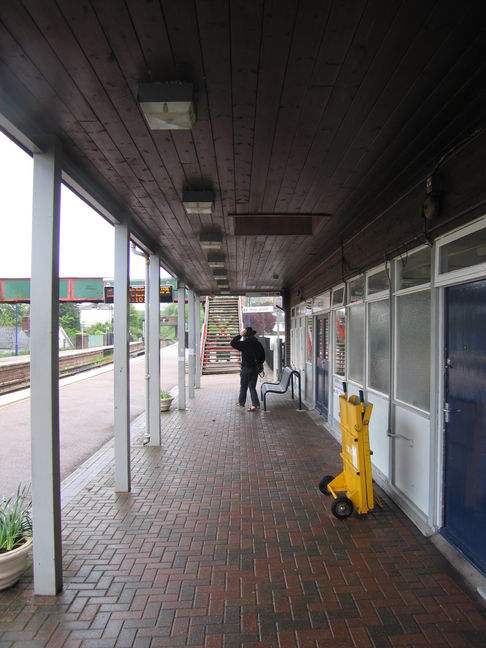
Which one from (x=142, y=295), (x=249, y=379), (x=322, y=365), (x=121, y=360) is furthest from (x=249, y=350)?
(x=121, y=360)

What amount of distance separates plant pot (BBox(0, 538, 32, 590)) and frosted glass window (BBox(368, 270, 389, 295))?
3.97 m

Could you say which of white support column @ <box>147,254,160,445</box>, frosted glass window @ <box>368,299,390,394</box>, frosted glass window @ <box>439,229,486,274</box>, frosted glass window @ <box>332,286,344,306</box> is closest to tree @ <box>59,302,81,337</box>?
white support column @ <box>147,254,160,445</box>

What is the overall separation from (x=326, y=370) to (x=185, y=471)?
3553mm

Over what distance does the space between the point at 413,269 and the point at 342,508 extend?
2238 mm

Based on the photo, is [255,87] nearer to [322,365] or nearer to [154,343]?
[154,343]

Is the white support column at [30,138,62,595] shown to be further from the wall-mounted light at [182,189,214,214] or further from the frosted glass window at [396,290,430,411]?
the frosted glass window at [396,290,430,411]

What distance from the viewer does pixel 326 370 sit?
25.1 feet

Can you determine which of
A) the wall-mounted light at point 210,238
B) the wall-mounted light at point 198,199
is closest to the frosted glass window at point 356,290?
the wall-mounted light at point 210,238

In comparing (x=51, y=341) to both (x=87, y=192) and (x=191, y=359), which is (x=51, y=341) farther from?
(x=191, y=359)

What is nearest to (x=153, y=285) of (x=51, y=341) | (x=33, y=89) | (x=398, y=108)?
(x=51, y=341)

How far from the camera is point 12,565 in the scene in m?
2.68

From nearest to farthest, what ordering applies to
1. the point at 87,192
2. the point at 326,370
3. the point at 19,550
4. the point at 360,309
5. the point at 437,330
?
the point at 19,550
the point at 437,330
the point at 87,192
the point at 360,309
the point at 326,370

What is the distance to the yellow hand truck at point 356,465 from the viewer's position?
365 cm

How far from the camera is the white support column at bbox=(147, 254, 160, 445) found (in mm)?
5980
